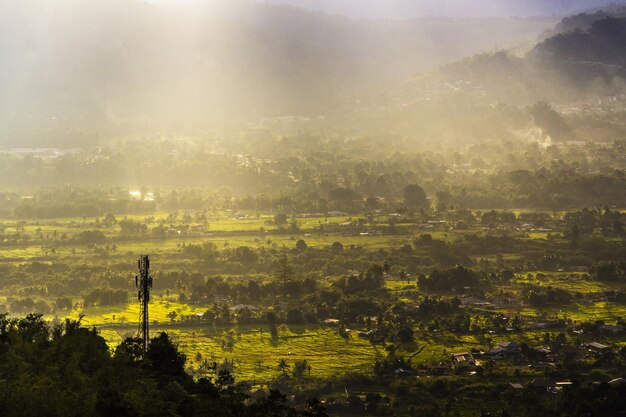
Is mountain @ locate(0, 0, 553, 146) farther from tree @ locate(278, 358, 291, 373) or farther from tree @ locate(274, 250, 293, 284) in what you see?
tree @ locate(278, 358, 291, 373)

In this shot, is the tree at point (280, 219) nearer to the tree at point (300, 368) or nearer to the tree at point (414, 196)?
the tree at point (414, 196)

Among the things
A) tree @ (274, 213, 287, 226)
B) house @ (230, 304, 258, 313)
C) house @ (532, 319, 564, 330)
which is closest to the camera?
house @ (532, 319, 564, 330)

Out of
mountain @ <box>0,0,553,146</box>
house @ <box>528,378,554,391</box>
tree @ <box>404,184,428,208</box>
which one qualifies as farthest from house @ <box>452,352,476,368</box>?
mountain @ <box>0,0,553,146</box>

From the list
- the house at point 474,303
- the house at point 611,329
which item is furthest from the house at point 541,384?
the house at point 474,303

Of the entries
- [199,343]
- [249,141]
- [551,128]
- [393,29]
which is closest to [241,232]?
[199,343]

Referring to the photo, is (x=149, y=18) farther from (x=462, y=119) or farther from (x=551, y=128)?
(x=551, y=128)

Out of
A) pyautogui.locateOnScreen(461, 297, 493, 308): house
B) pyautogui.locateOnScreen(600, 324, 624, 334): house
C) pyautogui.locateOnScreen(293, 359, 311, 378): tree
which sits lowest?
pyautogui.locateOnScreen(293, 359, 311, 378): tree

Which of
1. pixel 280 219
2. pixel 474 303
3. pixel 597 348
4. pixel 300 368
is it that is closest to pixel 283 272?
pixel 474 303

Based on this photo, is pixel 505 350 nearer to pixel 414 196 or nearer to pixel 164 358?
pixel 164 358
